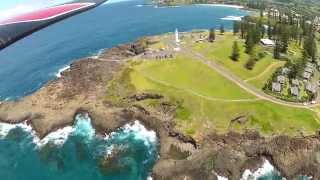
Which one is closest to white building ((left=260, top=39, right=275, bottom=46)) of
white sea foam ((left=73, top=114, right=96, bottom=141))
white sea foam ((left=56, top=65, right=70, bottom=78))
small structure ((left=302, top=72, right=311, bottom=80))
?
small structure ((left=302, top=72, right=311, bottom=80))

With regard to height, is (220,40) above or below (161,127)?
above

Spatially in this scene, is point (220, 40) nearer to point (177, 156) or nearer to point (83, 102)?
point (83, 102)

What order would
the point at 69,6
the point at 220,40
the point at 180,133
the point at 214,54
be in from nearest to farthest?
1. the point at 69,6
2. the point at 180,133
3. the point at 214,54
4. the point at 220,40

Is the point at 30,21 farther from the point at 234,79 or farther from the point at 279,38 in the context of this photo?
the point at 279,38

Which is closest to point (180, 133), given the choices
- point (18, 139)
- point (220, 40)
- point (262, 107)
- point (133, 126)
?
point (133, 126)

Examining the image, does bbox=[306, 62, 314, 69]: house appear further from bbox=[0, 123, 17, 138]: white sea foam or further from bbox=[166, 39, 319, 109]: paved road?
bbox=[0, 123, 17, 138]: white sea foam

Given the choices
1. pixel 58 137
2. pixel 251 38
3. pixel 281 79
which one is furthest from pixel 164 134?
pixel 251 38

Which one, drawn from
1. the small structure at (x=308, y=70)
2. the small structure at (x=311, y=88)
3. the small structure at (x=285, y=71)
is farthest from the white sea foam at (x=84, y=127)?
the small structure at (x=308, y=70)
